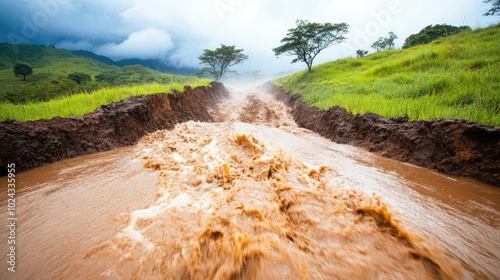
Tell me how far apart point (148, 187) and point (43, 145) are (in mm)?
2931

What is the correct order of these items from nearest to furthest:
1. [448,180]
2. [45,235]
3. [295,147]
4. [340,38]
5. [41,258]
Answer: [41,258]
[45,235]
[448,180]
[295,147]
[340,38]

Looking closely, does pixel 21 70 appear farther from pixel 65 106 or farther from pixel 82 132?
pixel 82 132

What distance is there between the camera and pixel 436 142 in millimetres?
4320

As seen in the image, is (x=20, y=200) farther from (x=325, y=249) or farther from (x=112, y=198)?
(x=325, y=249)

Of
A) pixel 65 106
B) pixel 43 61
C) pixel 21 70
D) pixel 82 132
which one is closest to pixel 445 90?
pixel 82 132

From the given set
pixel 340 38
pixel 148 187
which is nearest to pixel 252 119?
pixel 148 187

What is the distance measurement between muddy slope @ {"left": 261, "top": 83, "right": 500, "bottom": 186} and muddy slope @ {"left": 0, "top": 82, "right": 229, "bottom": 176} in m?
6.96

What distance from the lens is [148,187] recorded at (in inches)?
131

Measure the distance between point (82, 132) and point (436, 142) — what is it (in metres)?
8.29

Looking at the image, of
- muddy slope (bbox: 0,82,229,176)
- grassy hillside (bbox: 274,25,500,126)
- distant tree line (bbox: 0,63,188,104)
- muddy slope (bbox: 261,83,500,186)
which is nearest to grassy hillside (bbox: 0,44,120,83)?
distant tree line (bbox: 0,63,188,104)

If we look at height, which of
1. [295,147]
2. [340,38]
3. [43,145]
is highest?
[340,38]

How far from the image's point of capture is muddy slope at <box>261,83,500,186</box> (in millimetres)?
3594

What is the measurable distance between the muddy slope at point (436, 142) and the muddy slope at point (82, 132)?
696 cm

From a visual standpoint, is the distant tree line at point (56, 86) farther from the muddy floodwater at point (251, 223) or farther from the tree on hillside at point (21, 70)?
the muddy floodwater at point (251, 223)
